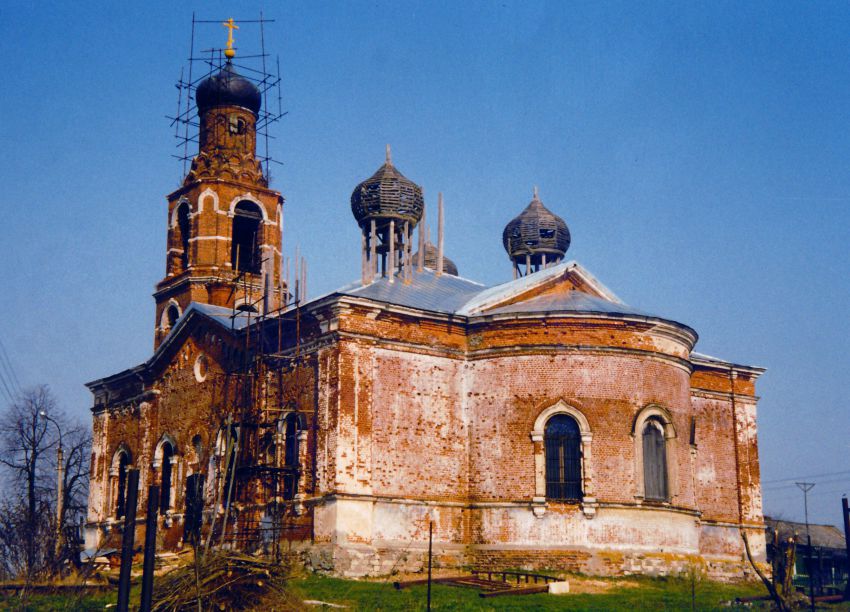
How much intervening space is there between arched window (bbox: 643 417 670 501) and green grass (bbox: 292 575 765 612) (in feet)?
6.27

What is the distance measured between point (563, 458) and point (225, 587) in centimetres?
908

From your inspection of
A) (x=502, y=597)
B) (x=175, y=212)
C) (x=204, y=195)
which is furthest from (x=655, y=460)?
(x=175, y=212)

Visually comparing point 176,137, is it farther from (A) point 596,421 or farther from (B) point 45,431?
(A) point 596,421

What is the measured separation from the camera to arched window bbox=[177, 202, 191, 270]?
31.3m

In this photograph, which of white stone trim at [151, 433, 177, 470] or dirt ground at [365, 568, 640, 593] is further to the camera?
white stone trim at [151, 433, 177, 470]

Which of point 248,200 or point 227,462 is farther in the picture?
point 248,200

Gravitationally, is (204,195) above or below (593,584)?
above

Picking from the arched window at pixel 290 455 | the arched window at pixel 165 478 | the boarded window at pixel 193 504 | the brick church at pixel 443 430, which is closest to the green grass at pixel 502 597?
the brick church at pixel 443 430

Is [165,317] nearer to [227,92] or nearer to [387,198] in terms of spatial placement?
[227,92]

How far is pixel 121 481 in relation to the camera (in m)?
29.0

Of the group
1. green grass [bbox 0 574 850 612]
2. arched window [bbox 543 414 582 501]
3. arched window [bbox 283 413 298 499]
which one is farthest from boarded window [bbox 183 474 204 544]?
arched window [bbox 543 414 582 501]

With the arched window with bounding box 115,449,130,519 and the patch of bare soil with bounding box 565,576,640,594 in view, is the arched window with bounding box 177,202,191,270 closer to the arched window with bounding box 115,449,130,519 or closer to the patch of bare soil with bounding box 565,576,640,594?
the arched window with bounding box 115,449,130,519

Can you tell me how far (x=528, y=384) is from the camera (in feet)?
74.4

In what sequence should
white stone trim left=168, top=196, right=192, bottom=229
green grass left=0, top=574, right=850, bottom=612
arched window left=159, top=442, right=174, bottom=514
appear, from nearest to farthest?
1. green grass left=0, top=574, right=850, bottom=612
2. arched window left=159, top=442, right=174, bottom=514
3. white stone trim left=168, top=196, right=192, bottom=229
